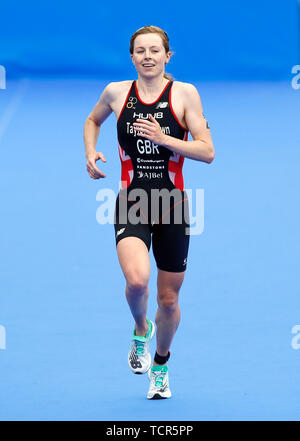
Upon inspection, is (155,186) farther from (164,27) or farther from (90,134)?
(164,27)

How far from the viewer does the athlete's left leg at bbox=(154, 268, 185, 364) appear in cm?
608

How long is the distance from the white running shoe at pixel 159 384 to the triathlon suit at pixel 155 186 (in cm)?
67

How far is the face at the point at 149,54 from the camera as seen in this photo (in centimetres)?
596

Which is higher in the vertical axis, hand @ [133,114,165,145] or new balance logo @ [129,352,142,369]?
hand @ [133,114,165,145]

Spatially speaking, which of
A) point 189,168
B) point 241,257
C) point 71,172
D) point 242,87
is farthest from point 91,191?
point 242,87

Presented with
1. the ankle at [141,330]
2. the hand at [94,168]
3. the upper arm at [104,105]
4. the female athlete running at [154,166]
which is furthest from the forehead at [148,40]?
the ankle at [141,330]

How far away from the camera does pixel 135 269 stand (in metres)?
5.71

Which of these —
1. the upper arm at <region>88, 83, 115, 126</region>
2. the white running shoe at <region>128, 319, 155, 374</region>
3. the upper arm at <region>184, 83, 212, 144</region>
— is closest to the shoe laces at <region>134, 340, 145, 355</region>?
the white running shoe at <region>128, 319, 155, 374</region>

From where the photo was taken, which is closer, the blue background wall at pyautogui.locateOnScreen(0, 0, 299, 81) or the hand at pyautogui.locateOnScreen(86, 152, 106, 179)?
the hand at pyautogui.locateOnScreen(86, 152, 106, 179)

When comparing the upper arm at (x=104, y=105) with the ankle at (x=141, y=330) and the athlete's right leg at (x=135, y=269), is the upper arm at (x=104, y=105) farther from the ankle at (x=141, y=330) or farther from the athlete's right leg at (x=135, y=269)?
the ankle at (x=141, y=330)

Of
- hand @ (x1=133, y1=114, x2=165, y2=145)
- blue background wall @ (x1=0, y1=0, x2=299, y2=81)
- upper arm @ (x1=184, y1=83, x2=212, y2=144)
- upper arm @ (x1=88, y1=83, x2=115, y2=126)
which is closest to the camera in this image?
hand @ (x1=133, y1=114, x2=165, y2=145)

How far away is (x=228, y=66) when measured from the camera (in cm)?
1878

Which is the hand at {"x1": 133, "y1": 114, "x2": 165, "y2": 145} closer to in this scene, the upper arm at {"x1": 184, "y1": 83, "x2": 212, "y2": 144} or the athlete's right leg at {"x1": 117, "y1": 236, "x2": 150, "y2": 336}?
the upper arm at {"x1": 184, "y1": 83, "x2": 212, "y2": 144}

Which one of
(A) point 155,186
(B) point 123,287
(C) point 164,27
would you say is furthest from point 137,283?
(C) point 164,27
